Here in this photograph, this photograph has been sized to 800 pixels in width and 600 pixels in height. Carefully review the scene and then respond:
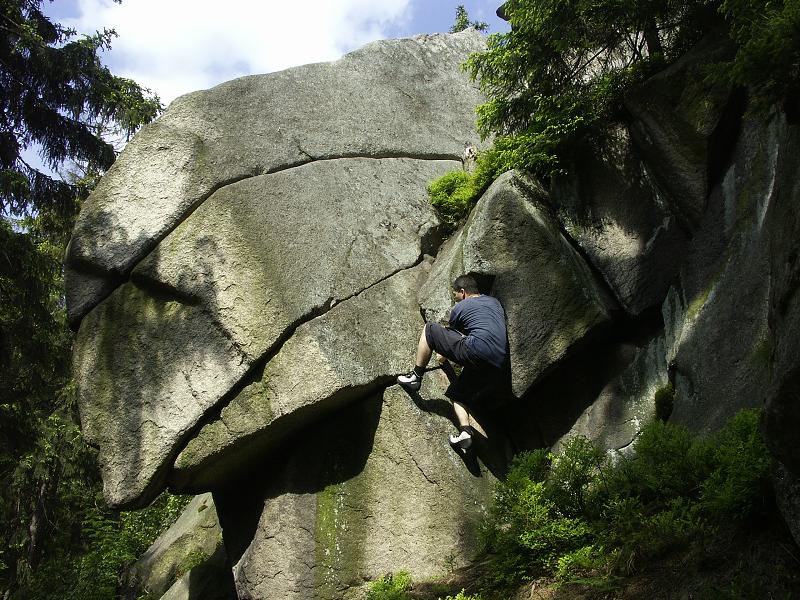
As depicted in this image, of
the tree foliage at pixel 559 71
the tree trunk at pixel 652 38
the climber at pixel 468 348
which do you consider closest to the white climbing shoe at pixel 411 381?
the climber at pixel 468 348

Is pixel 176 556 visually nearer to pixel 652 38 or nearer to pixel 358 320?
pixel 358 320

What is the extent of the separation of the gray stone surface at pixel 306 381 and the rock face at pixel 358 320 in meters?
0.03

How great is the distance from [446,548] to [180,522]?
8.39 metres

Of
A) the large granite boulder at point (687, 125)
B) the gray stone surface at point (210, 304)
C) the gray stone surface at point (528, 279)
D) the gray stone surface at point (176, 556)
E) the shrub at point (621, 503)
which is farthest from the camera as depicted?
the gray stone surface at point (176, 556)

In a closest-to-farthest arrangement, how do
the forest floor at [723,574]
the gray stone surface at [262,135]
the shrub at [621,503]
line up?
the forest floor at [723,574] < the shrub at [621,503] < the gray stone surface at [262,135]

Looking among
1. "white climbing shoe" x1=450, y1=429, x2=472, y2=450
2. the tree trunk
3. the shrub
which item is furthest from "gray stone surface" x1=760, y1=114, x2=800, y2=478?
the tree trunk

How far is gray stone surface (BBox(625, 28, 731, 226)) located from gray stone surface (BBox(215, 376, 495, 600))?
389 centimetres

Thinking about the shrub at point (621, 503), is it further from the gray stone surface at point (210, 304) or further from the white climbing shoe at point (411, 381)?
the gray stone surface at point (210, 304)

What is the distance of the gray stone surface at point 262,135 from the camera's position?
993cm

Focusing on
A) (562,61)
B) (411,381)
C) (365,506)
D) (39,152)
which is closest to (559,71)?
(562,61)

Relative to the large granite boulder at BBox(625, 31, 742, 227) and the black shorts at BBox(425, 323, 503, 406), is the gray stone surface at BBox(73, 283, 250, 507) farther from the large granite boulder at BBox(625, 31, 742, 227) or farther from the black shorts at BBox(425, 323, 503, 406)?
the large granite boulder at BBox(625, 31, 742, 227)

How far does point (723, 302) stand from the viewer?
7848mm

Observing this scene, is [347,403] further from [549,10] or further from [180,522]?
[180,522]

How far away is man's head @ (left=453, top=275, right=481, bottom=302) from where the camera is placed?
30.3ft
